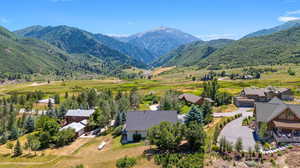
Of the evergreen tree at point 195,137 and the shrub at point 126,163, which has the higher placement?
the evergreen tree at point 195,137

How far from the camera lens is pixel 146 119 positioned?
59.1m

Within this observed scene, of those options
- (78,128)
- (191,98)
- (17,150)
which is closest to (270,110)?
(191,98)

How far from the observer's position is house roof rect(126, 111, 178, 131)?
187ft

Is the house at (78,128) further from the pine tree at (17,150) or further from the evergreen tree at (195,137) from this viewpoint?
the evergreen tree at (195,137)

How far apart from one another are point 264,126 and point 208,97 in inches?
Answer: 2230

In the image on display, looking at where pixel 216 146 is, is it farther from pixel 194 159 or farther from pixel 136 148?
pixel 136 148

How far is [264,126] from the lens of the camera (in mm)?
45812

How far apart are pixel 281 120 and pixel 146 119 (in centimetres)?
3106

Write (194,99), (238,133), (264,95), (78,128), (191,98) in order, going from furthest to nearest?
(191,98) → (264,95) → (194,99) → (78,128) → (238,133)

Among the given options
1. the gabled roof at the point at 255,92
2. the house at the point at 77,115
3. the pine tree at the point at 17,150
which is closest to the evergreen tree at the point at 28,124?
the house at the point at 77,115

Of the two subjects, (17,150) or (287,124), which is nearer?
(287,124)

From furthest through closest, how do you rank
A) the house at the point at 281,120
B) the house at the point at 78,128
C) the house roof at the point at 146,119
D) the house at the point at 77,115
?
the house at the point at 77,115 < the house at the point at 78,128 < the house roof at the point at 146,119 < the house at the point at 281,120

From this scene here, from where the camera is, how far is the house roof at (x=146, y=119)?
5697 cm

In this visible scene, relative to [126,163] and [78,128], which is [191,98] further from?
[126,163]
